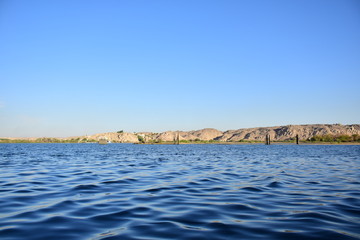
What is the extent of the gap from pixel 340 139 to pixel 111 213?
579 feet

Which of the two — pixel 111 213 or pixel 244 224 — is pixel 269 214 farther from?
pixel 111 213

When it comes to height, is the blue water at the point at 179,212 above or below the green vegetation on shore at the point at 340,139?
below

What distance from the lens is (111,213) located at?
357 inches

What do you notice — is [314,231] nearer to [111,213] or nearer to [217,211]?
[217,211]

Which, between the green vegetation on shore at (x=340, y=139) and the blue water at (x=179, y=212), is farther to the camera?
the green vegetation on shore at (x=340, y=139)

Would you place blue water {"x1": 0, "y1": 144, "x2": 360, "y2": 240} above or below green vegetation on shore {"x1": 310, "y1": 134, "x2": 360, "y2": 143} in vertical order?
below

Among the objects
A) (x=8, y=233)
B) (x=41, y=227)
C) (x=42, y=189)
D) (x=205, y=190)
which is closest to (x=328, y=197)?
(x=205, y=190)

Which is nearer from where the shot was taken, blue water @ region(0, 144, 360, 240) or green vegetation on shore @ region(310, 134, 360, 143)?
blue water @ region(0, 144, 360, 240)

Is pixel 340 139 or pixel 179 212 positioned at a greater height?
pixel 340 139

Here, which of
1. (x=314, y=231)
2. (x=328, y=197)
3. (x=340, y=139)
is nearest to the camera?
(x=314, y=231)

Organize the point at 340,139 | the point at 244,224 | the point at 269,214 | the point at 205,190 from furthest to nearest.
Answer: the point at 340,139, the point at 205,190, the point at 269,214, the point at 244,224

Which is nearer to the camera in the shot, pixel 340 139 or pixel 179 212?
pixel 179 212

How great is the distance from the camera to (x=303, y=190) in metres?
13.9

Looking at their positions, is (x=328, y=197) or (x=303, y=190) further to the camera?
(x=303, y=190)
